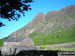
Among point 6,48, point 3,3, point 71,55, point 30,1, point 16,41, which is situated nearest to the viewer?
point 3,3

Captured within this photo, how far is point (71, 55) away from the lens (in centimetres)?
1695

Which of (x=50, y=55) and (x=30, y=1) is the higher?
(x=30, y=1)

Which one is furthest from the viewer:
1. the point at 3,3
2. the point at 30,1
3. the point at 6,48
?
the point at 6,48

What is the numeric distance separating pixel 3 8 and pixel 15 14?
1.95 m

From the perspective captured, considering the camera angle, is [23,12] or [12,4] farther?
[23,12]

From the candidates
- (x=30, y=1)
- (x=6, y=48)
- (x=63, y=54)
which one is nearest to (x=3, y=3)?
(x=30, y=1)

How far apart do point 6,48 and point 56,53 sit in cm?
9043

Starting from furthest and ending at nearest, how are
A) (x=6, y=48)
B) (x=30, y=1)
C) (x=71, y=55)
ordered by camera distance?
(x=6, y=48) < (x=71, y=55) < (x=30, y=1)

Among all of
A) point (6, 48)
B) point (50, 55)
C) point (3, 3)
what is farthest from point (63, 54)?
point (6, 48)

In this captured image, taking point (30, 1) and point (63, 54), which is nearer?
point (30, 1)

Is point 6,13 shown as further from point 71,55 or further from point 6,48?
point 6,48

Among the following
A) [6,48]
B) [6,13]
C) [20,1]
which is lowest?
[6,48]

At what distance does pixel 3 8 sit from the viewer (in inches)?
613

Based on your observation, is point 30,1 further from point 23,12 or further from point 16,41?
point 16,41
